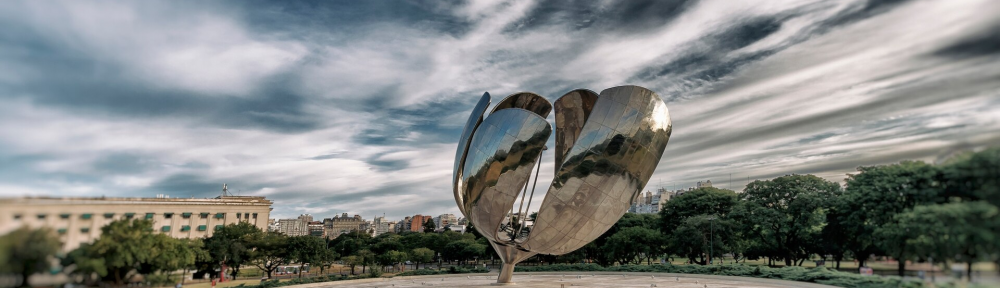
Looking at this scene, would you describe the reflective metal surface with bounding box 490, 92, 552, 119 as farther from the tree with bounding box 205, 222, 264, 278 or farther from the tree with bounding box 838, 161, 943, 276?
the tree with bounding box 205, 222, 264, 278

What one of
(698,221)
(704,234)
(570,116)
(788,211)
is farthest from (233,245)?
(788,211)

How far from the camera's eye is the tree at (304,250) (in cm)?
4869

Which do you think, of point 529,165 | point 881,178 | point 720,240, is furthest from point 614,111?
point 720,240

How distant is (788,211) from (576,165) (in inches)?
1298

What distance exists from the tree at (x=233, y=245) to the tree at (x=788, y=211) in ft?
156

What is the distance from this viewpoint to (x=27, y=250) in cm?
1312

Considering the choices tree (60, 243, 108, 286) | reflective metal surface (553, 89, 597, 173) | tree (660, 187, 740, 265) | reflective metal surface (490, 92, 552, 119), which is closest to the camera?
tree (60, 243, 108, 286)

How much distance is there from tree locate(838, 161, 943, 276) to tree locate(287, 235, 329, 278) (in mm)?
43328

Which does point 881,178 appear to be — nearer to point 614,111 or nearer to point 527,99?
point 614,111

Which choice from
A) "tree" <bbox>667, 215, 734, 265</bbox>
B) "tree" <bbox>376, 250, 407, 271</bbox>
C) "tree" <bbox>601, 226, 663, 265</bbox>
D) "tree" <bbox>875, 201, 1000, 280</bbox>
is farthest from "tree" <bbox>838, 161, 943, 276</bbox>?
"tree" <bbox>376, 250, 407, 271</bbox>

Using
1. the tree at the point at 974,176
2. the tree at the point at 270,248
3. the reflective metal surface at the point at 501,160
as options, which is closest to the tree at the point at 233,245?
the tree at the point at 270,248

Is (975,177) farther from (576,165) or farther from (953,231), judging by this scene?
(576,165)

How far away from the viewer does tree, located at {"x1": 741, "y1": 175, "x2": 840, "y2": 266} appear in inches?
1764

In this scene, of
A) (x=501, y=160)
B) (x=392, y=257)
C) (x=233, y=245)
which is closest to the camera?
(x=501, y=160)
